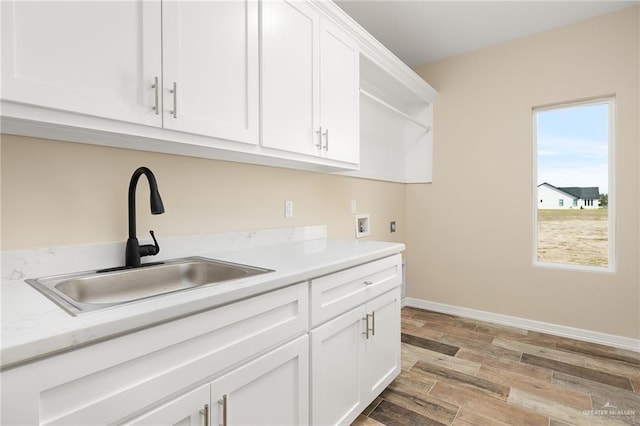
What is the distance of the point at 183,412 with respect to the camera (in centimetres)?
92

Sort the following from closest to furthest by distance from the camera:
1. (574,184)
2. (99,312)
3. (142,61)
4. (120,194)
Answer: (99,312) → (142,61) → (120,194) → (574,184)

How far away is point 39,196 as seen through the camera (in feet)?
3.90

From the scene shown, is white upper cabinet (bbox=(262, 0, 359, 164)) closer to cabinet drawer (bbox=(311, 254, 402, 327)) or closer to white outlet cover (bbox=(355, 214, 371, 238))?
cabinet drawer (bbox=(311, 254, 402, 327))

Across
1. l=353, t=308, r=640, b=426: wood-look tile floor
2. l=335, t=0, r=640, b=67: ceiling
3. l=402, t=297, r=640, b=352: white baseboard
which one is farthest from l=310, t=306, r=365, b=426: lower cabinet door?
l=335, t=0, r=640, b=67: ceiling

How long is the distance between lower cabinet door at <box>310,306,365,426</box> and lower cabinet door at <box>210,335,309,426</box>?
0.06m

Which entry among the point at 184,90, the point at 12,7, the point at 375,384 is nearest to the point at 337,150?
the point at 184,90

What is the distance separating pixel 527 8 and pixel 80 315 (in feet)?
11.1

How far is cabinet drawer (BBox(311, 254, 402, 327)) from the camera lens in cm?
141

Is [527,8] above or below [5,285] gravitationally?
above

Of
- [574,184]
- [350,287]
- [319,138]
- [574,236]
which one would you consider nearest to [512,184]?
[574,184]

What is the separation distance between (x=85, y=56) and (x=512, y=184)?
3.30 metres

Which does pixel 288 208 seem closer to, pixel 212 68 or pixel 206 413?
pixel 212 68

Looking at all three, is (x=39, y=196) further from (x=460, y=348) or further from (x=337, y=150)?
(x=460, y=348)

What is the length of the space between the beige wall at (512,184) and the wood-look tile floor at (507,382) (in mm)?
370
